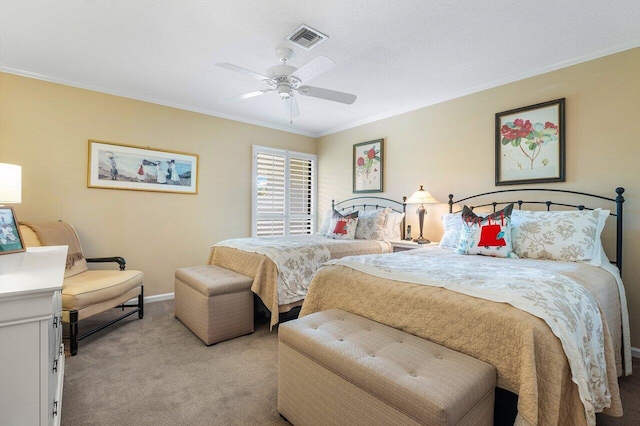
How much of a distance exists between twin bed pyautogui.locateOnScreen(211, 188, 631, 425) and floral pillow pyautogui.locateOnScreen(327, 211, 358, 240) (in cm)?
147

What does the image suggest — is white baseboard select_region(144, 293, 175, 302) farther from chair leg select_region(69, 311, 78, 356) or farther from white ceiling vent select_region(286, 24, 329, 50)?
white ceiling vent select_region(286, 24, 329, 50)

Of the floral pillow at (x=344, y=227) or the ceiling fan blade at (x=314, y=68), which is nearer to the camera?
the ceiling fan blade at (x=314, y=68)

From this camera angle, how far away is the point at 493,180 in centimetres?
345

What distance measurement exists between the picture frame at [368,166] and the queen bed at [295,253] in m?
0.49

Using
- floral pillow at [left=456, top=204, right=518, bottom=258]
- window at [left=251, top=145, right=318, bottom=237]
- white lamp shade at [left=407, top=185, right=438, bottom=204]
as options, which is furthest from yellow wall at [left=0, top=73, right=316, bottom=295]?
floral pillow at [left=456, top=204, right=518, bottom=258]

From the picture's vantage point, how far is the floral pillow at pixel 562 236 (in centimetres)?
239

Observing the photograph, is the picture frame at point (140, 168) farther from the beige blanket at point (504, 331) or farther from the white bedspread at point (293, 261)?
the beige blanket at point (504, 331)

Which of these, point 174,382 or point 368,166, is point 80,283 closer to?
point 174,382

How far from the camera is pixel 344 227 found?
4055mm

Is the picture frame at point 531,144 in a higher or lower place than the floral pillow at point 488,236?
higher

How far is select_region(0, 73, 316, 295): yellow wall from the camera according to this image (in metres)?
3.28

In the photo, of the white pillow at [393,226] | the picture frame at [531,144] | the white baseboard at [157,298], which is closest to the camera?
the picture frame at [531,144]

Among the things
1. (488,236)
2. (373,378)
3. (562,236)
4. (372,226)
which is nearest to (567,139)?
(562,236)

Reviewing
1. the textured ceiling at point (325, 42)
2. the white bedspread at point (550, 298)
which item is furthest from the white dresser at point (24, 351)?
the textured ceiling at point (325, 42)
